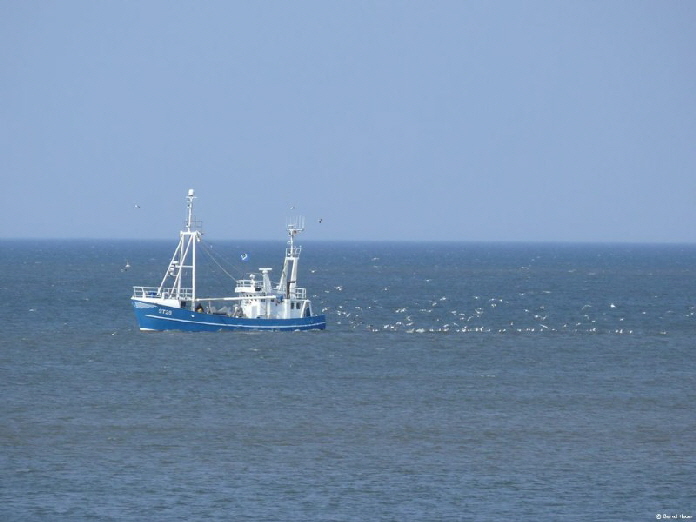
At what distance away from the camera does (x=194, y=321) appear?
273 ft

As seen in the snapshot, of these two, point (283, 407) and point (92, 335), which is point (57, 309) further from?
point (283, 407)

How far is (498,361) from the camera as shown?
7256 centimetres

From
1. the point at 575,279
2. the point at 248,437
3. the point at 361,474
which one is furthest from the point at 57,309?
the point at 575,279

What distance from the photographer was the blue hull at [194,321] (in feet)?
270

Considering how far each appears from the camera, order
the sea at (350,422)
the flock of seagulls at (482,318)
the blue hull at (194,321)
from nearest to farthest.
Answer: the sea at (350,422)
the blue hull at (194,321)
the flock of seagulls at (482,318)

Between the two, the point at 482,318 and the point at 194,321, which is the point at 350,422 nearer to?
the point at 194,321

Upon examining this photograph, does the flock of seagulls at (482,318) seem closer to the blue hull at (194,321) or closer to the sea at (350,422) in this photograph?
the sea at (350,422)

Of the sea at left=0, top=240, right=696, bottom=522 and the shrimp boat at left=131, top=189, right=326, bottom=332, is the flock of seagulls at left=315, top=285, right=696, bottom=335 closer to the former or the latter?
the sea at left=0, top=240, right=696, bottom=522

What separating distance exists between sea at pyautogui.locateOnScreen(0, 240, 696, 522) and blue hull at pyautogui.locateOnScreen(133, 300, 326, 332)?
876 mm

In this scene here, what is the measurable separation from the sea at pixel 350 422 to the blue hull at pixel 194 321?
0.88 metres

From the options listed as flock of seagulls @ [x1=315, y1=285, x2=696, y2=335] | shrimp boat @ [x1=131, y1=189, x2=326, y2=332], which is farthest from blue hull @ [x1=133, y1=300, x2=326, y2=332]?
flock of seagulls @ [x1=315, y1=285, x2=696, y2=335]

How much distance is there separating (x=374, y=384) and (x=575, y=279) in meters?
128

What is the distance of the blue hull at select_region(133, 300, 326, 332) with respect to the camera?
82.2 m

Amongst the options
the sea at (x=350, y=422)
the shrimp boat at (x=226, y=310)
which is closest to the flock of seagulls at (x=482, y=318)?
the sea at (x=350, y=422)
